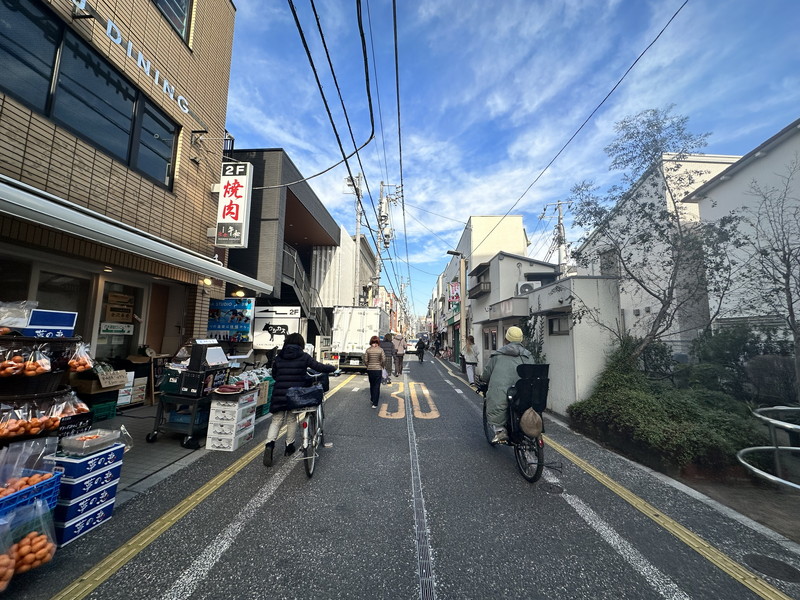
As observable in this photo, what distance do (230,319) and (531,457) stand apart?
8.98 meters

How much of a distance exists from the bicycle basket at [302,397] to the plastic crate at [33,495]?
2148 mm

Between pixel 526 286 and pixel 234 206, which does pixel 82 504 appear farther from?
pixel 526 286

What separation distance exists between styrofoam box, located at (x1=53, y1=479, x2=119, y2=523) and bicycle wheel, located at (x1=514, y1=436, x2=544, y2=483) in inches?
168

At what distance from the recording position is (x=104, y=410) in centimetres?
606

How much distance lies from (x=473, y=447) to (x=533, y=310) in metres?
5.28

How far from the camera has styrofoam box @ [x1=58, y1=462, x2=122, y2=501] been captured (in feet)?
8.75

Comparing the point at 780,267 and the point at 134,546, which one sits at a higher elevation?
the point at 780,267

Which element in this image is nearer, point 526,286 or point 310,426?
point 310,426

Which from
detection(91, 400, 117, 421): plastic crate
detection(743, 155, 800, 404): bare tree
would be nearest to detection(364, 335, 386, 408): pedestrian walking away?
detection(91, 400, 117, 421): plastic crate

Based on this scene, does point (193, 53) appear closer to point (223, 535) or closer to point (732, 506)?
point (223, 535)

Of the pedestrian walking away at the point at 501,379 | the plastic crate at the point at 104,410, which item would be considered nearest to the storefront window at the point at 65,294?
the plastic crate at the point at 104,410

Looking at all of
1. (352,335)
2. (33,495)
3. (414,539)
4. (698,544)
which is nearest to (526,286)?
(352,335)

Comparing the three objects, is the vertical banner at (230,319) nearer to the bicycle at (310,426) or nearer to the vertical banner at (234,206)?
the vertical banner at (234,206)

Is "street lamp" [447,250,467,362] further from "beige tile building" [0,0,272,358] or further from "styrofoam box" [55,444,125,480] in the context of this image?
"styrofoam box" [55,444,125,480]
